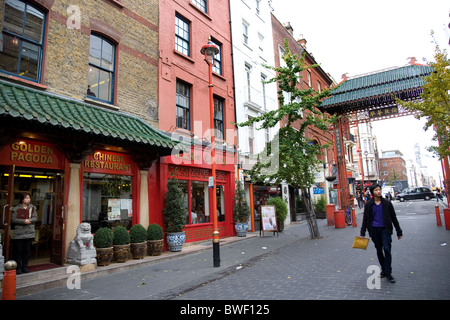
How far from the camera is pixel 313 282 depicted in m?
5.88

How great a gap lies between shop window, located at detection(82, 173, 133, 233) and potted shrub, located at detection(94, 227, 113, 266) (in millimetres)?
823

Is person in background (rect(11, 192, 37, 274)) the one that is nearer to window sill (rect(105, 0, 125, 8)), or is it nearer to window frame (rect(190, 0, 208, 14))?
window sill (rect(105, 0, 125, 8))

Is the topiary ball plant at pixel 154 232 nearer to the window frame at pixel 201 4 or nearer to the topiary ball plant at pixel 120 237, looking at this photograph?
the topiary ball plant at pixel 120 237

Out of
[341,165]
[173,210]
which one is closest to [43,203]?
[173,210]

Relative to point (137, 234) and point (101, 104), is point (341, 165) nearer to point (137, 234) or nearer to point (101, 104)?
point (137, 234)

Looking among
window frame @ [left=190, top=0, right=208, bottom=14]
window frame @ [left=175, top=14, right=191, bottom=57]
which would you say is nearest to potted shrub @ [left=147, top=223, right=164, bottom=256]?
window frame @ [left=175, top=14, right=191, bottom=57]

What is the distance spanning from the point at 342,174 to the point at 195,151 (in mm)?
10570

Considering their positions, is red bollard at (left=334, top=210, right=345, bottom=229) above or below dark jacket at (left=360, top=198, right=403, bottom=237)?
below

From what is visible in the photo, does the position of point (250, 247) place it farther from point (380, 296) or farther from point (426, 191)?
point (426, 191)

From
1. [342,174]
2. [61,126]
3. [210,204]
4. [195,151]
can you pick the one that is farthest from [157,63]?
[342,174]

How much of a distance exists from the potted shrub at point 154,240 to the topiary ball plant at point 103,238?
1.52m

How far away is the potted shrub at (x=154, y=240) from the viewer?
939 cm

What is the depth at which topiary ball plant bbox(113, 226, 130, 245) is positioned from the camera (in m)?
8.41

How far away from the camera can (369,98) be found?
55.7 feet
